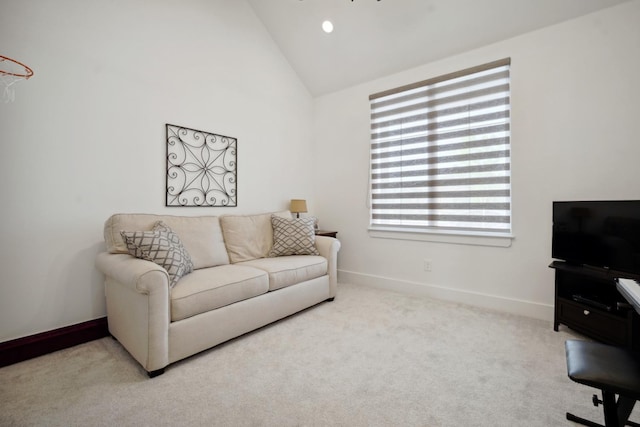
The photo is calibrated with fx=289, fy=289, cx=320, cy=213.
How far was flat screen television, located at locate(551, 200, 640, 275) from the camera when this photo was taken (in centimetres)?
199

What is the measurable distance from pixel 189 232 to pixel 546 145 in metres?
3.26

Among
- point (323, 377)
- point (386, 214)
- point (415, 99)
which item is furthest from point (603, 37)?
point (323, 377)

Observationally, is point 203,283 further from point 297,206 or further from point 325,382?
point 297,206

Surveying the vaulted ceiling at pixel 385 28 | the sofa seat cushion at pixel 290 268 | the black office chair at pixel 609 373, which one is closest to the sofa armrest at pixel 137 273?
the sofa seat cushion at pixel 290 268

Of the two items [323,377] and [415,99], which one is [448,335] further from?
[415,99]

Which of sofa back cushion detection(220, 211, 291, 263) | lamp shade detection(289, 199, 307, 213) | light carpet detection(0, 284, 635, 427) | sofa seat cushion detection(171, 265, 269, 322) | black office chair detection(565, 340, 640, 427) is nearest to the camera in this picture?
black office chair detection(565, 340, 640, 427)

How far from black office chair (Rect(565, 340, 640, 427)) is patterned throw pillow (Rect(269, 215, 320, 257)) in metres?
2.21

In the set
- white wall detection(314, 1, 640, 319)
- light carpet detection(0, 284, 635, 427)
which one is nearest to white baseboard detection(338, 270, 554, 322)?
white wall detection(314, 1, 640, 319)

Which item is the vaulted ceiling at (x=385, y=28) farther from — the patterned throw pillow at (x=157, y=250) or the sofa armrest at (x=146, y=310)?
the sofa armrest at (x=146, y=310)

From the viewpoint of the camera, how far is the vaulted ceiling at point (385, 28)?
2533 mm

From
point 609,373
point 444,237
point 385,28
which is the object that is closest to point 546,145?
point 444,237

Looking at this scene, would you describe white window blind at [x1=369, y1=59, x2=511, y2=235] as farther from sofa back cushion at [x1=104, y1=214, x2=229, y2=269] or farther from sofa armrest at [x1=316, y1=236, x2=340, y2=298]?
sofa back cushion at [x1=104, y1=214, x2=229, y2=269]

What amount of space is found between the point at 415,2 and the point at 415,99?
0.92 m

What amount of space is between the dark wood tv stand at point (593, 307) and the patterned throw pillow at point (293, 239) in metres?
2.13
